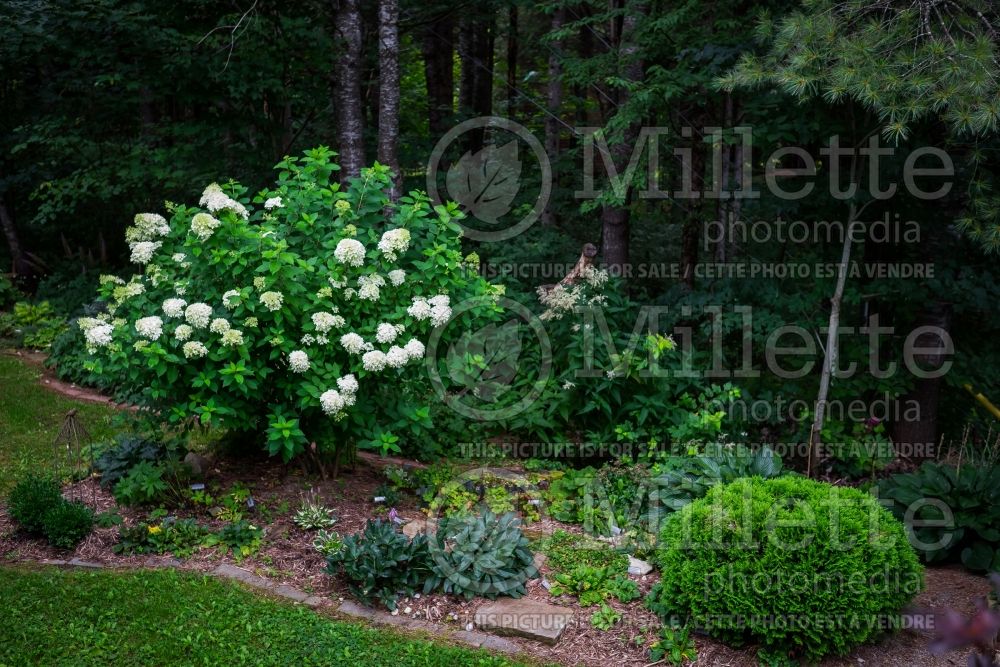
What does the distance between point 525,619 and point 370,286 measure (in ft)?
6.98

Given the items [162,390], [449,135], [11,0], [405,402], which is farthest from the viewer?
[449,135]

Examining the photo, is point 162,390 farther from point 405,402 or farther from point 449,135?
point 449,135

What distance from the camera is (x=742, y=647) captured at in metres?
3.82

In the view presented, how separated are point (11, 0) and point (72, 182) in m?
2.00

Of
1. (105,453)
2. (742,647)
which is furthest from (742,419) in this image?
(105,453)

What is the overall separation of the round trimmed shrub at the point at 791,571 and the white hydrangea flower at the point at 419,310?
196 centimetres

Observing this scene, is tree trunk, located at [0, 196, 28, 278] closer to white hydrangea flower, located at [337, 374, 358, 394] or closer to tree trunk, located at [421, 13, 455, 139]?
tree trunk, located at [421, 13, 455, 139]

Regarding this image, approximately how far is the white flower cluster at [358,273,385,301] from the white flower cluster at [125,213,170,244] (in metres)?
1.32

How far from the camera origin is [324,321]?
180 inches

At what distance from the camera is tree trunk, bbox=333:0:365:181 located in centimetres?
768

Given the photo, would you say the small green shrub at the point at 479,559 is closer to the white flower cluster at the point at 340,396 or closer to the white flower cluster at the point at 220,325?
the white flower cluster at the point at 340,396

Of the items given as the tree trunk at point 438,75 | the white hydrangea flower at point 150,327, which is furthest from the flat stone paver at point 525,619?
the tree trunk at point 438,75

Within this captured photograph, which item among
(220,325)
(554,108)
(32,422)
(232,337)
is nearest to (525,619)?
(232,337)

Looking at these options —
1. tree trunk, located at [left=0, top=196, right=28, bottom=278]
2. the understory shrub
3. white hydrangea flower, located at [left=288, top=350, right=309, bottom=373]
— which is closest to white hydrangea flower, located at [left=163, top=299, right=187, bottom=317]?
white hydrangea flower, located at [left=288, top=350, right=309, bottom=373]
